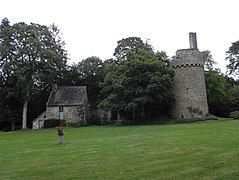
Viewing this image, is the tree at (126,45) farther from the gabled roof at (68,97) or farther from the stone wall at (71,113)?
the stone wall at (71,113)

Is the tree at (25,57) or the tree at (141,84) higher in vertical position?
the tree at (25,57)

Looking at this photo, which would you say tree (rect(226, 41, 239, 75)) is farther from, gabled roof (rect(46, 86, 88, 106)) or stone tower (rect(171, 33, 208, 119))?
gabled roof (rect(46, 86, 88, 106))

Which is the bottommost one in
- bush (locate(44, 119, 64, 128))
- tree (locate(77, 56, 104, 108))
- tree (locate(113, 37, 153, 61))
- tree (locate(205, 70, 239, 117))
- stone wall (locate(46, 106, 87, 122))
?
bush (locate(44, 119, 64, 128))

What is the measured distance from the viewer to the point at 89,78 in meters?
57.6

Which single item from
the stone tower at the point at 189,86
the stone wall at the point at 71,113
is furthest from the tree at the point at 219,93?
the stone wall at the point at 71,113

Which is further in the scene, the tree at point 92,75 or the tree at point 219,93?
the tree at point 92,75

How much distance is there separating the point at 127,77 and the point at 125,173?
34.1m

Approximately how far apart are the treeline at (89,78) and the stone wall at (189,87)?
188 cm

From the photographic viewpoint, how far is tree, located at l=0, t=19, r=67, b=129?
46466mm

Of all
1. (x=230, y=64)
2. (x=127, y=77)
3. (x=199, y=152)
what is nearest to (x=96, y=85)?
(x=127, y=77)

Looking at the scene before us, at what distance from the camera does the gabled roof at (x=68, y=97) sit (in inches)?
1992

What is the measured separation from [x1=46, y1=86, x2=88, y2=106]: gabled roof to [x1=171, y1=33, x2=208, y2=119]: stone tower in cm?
1451

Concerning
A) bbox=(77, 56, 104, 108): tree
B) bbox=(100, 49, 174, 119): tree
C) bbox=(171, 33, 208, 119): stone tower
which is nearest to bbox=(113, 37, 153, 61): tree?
bbox=(77, 56, 104, 108): tree

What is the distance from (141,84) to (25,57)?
710 inches
